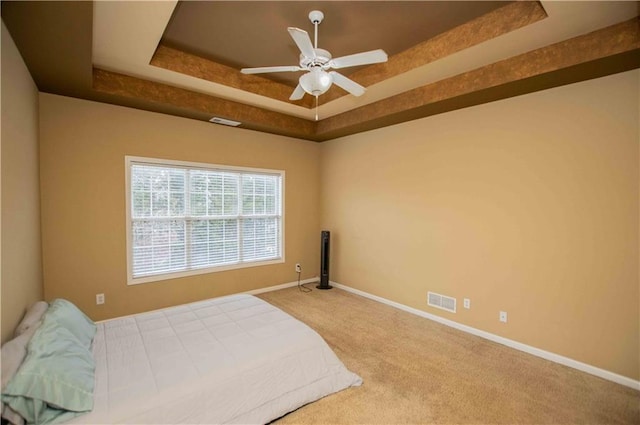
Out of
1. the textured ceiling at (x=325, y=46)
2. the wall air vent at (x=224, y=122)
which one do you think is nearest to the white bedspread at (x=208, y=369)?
the textured ceiling at (x=325, y=46)

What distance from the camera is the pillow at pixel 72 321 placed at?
205cm

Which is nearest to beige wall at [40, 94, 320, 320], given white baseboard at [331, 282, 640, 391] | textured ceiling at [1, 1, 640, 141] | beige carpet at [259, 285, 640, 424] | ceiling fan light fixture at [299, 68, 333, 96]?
textured ceiling at [1, 1, 640, 141]

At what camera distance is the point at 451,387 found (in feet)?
8.05

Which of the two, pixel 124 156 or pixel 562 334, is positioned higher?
pixel 124 156

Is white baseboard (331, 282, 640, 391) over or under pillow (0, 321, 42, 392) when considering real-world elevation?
under

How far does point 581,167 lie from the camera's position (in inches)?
107

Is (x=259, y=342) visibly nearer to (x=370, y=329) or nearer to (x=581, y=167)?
(x=370, y=329)

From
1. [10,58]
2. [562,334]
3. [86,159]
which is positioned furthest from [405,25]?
[86,159]

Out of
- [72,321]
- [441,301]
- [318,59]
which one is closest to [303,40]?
[318,59]

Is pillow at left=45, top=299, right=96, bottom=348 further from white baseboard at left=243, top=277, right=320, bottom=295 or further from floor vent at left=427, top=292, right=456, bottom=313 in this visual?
floor vent at left=427, top=292, right=456, bottom=313

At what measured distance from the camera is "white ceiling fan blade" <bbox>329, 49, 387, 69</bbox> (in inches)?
80.2

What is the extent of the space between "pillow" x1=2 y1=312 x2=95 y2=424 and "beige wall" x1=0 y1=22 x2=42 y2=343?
0.44 meters

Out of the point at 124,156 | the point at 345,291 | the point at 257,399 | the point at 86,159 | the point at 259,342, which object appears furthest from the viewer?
the point at 345,291

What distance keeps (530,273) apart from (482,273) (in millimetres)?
473
